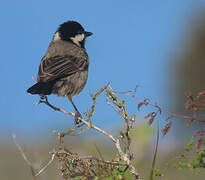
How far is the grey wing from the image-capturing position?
5.75 meters

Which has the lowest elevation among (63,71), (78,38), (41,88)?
(41,88)

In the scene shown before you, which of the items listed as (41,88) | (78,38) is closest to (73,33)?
(78,38)

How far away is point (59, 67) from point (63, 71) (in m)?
0.11

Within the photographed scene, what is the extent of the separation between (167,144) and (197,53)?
30.3 meters

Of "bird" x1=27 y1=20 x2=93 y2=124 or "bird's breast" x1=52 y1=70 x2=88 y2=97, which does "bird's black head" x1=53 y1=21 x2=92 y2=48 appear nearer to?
"bird" x1=27 y1=20 x2=93 y2=124

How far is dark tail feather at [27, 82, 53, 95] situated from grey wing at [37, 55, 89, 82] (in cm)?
14

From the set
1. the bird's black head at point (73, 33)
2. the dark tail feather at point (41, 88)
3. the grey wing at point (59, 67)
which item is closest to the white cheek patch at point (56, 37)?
the bird's black head at point (73, 33)

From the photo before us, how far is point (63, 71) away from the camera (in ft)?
19.5

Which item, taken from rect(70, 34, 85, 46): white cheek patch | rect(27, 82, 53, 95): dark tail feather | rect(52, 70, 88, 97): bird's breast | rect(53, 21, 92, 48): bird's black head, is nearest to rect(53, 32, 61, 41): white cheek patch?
rect(53, 21, 92, 48): bird's black head

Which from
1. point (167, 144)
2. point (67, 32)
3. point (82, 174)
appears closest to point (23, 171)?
point (67, 32)

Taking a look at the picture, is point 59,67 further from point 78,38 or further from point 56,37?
point 56,37

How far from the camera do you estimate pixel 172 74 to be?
3506cm

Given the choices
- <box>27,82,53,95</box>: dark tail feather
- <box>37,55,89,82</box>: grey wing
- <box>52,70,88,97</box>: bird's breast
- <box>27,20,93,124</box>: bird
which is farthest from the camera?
<box>52,70,88,97</box>: bird's breast

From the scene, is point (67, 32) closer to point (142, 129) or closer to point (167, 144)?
point (167, 144)
